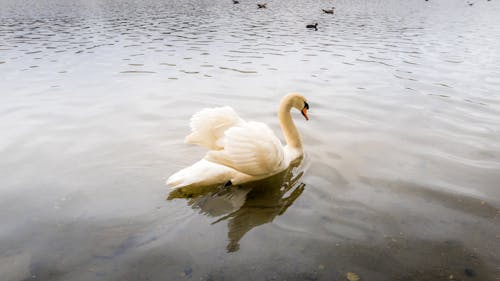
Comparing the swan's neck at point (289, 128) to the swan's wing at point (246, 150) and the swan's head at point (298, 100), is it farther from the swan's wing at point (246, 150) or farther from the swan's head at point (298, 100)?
the swan's wing at point (246, 150)

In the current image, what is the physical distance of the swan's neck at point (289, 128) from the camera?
6.49 meters

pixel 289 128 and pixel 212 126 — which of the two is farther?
pixel 289 128

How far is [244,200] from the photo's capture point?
17.2 ft

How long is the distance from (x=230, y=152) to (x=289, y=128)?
1.72m

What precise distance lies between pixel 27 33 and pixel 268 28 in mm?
16736

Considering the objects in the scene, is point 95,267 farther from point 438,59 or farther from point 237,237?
point 438,59

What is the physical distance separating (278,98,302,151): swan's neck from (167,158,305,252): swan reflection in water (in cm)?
74

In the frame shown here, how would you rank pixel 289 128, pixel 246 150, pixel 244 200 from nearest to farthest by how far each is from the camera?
pixel 246 150 < pixel 244 200 < pixel 289 128

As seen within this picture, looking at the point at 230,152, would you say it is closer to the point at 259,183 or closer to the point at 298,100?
the point at 259,183

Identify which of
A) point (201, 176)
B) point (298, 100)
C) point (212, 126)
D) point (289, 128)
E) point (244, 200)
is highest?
point (298, 100)

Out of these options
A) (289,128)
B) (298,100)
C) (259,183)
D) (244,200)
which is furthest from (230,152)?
(298,100)

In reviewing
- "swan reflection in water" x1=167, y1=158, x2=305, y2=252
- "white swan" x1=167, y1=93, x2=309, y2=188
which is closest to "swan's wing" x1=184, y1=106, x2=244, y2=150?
"white swan" x1=167, y1=93, x2=309, y2=188

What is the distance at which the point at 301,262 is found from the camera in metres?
3.97

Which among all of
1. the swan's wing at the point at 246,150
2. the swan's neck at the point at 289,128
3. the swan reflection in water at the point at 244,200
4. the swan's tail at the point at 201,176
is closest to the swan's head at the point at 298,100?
the swan's neck at the point at 289,128
